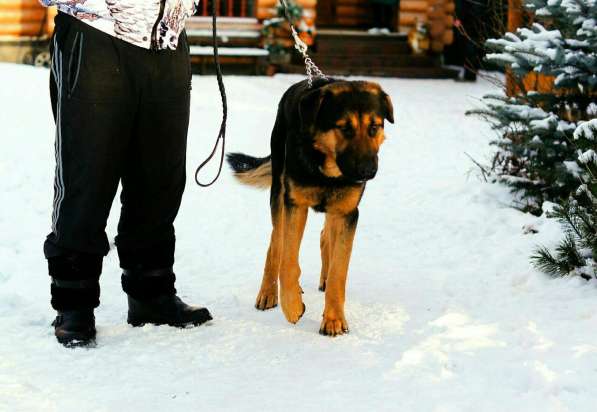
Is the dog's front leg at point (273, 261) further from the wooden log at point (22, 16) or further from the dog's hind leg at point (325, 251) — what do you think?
the wooden log at point (22, 16)

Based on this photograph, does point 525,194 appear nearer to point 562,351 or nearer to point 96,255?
point 562,351

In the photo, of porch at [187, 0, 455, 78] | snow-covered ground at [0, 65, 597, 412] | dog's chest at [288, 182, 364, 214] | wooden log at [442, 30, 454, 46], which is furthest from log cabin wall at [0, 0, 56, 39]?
dog's chest at [288, 182, 364, 214]

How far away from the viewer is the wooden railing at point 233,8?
54.7ft

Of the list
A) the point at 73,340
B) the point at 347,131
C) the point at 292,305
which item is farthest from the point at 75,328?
the point at 347,131

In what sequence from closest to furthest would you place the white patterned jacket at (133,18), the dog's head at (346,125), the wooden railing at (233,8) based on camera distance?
the white patterned jacket at (133,18) → the dog's head at (346,125) → the wooden railing at (233,8)

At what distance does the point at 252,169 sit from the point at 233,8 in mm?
13432

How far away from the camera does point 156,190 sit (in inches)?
154

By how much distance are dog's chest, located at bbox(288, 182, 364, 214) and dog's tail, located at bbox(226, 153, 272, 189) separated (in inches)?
34.4

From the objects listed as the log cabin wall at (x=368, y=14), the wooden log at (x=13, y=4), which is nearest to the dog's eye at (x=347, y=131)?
the log cabin wall at (x=368, y=14)

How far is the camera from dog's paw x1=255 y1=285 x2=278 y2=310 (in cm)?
445

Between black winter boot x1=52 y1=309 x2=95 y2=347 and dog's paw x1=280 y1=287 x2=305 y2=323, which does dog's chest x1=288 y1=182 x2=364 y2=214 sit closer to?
dog's paw x1=280 y1=287 x2=305 y2=323

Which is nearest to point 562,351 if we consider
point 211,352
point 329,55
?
point 211,352

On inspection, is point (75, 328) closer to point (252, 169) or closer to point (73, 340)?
point (73, 340)

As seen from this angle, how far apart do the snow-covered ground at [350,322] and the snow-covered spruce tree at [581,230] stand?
0.30 ft
